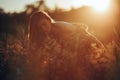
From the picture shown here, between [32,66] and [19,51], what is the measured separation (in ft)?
1.81

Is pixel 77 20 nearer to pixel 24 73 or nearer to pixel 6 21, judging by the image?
pixel 6 21

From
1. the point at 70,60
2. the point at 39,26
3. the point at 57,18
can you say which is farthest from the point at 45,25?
the point at 57,18

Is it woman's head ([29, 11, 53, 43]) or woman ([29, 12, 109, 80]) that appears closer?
woman ([29, 12, 109, 80])

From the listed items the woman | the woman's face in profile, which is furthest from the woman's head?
the woman

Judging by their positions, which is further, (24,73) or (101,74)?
(24,73)

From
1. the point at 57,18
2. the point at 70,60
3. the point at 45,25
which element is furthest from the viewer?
the point at 57,18

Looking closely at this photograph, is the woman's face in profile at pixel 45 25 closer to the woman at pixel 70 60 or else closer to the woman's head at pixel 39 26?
the woman's head at pixel 39 26

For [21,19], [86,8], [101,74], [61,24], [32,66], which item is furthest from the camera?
[86,8]

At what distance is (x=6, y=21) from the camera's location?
12.3 metres

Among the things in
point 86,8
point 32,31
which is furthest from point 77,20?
point 32,31

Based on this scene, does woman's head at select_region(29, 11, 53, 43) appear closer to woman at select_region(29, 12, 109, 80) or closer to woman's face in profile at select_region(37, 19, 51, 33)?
woman's face in profile at select_region(37, 19, 51, 33)

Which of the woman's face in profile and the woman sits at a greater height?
the woman's face in profile

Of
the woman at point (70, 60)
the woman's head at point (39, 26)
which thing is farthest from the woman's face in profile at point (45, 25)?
the woman at point (70, 60)

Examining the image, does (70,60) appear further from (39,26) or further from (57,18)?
(57,18)
